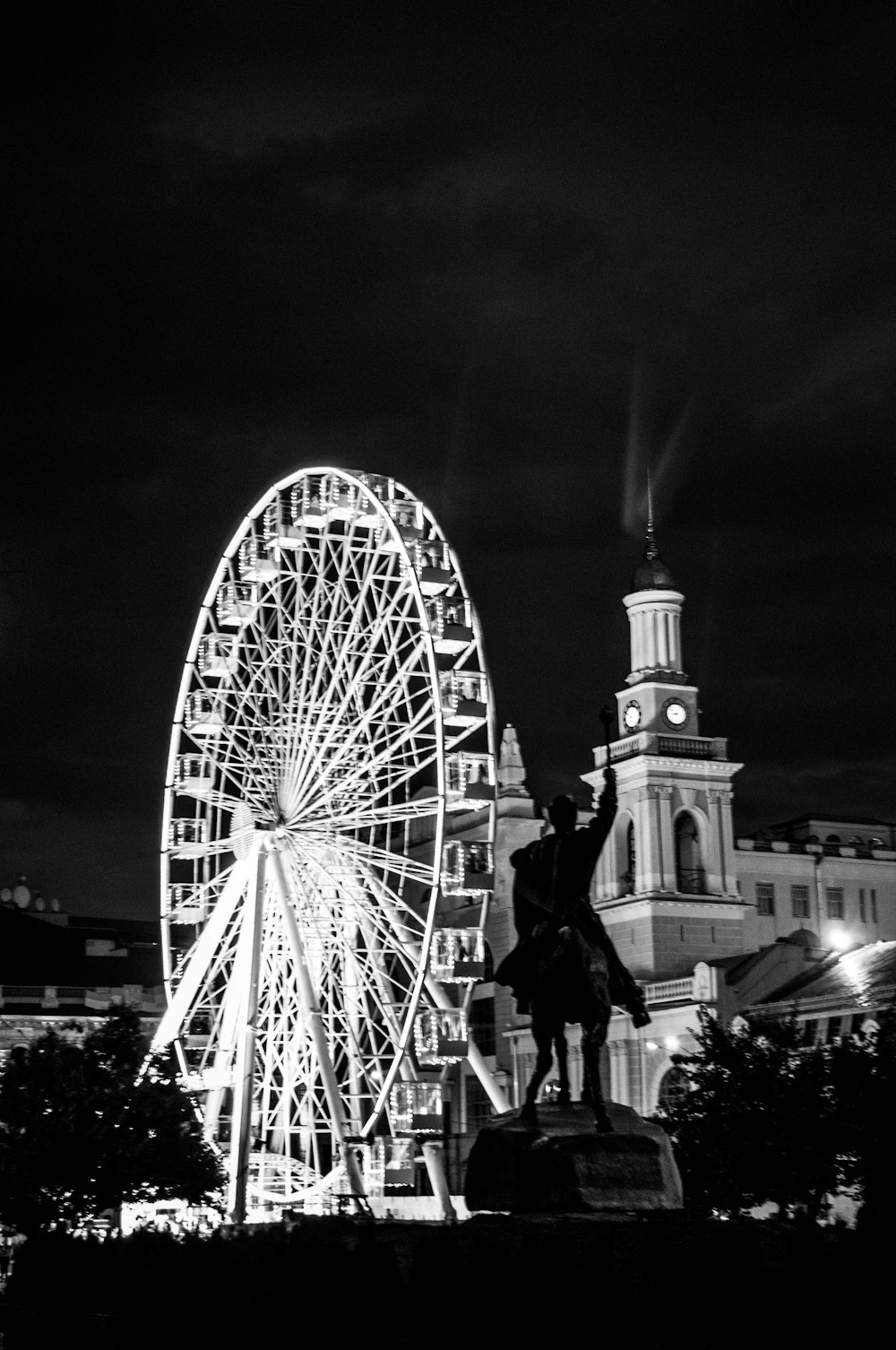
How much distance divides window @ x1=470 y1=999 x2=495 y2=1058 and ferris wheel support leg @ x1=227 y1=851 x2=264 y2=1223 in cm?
5405

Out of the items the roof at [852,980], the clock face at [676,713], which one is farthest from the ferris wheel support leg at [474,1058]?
the clock face at [676,713]

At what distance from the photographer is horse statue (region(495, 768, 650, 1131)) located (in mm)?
31531

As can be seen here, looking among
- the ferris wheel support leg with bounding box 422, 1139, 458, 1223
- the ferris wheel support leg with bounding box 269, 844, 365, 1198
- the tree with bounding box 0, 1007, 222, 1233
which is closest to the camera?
the ferris wheel support leg with bounding box 269, 844, 365, 1198

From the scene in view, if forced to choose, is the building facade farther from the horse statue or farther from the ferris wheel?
the horse statue

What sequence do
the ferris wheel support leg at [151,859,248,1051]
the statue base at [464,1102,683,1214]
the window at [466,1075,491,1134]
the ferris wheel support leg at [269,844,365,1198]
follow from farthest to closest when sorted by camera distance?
the window at [466,1075,491,1134], the ferris wheel support leg at [151,859,248,1051], the ferris wheel support leg at [269,844,365,1198], the statue base at [464,1102,683,1214]

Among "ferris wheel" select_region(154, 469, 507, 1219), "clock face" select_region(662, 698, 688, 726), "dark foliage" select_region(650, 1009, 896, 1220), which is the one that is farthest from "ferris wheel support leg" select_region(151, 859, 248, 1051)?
"clock face" select_region(662, 698, 688, 726)

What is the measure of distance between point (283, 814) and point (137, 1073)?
37.8 feet

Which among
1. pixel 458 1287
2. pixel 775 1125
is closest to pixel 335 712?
pixel 775 1125

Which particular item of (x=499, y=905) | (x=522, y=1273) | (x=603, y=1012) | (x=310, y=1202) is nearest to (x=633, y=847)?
(x=499, y=905)

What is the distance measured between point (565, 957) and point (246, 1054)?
32713 millimetres

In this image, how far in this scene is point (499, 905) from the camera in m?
118

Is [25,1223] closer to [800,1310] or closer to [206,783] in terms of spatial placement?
[206,783]

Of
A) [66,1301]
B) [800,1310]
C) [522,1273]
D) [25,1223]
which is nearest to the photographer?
[800,1310]

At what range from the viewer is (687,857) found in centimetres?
10594
